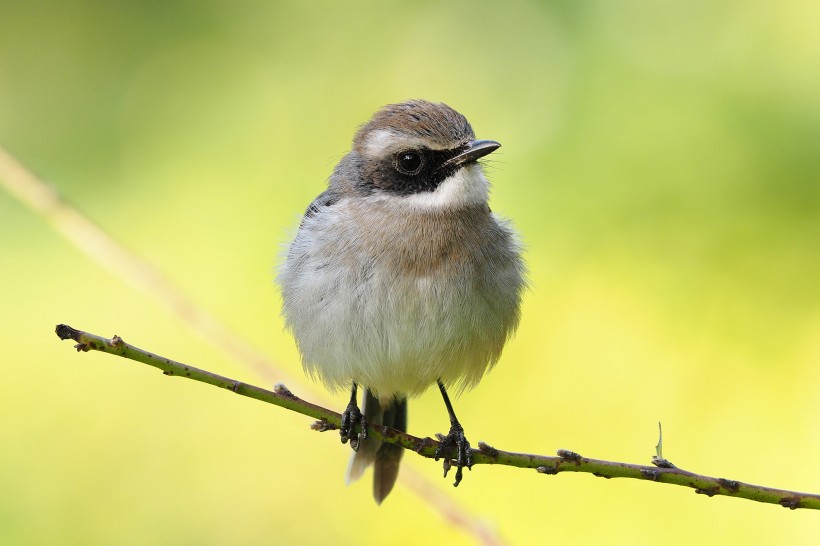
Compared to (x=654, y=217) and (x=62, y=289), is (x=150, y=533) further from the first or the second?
(x=654, y=217)

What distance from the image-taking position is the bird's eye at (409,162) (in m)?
4.91

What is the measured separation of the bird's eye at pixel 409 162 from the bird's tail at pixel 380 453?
4.50 feet

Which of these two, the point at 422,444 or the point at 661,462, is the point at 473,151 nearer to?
the point at 422,444

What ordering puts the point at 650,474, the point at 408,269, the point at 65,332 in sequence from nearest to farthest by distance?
the point at 65,332
the point at 650,474
the point at 408,269

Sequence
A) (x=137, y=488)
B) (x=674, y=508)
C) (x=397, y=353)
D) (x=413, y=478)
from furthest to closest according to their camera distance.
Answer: (x=137, y=488) → (x=674, y=508) → (x=397, y=353) → (x=413, y=478)

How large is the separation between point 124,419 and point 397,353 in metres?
2.71

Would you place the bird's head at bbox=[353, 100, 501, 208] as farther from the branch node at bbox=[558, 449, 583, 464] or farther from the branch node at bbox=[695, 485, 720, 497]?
the branch node at bbox=[695, 485, 720, 497]

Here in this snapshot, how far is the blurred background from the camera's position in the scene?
6.23 meters

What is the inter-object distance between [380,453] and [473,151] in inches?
68.8

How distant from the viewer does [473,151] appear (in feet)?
15.6

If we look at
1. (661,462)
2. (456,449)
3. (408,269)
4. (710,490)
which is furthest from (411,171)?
(710,490)

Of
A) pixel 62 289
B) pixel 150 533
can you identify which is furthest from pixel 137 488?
pixel 62 289

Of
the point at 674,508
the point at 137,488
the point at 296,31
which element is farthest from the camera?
the point at 296,31

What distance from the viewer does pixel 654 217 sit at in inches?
264
